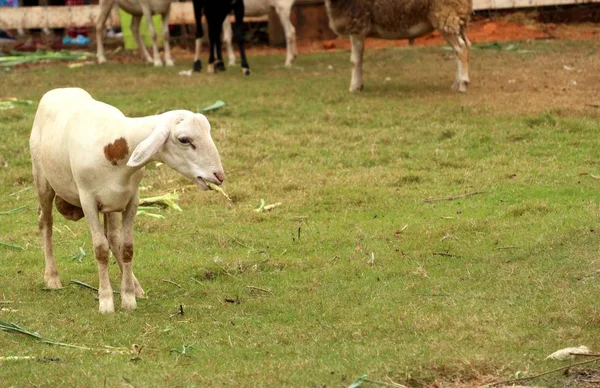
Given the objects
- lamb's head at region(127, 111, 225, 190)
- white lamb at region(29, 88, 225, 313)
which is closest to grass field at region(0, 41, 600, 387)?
white lamb at region(29, 88, 225, 313)

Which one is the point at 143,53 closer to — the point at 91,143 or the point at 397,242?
the point at 397,242

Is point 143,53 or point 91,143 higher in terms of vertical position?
point 91,143

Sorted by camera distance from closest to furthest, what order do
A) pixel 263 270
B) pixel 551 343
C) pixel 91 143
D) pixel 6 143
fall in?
pixel 551 343
pixel 91 143
pixel 263 270
pixel 6 143

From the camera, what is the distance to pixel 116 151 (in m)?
5.70

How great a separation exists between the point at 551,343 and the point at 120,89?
31.1ft

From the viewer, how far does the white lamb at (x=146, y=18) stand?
1620 centimetres

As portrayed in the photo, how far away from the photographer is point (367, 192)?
8.90 metres

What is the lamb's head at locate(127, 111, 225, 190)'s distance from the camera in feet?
18.2

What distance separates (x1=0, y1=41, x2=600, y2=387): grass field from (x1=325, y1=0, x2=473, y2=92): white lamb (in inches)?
22.7

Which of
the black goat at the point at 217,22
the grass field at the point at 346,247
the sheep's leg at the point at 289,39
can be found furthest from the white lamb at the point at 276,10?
the grass field at the point at 346,247

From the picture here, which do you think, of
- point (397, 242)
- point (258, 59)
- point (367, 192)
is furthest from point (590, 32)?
point (397, 242)

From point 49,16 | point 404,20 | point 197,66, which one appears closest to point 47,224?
point 404,20

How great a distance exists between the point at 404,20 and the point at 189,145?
7319 mm

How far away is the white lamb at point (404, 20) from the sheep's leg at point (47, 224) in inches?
265
